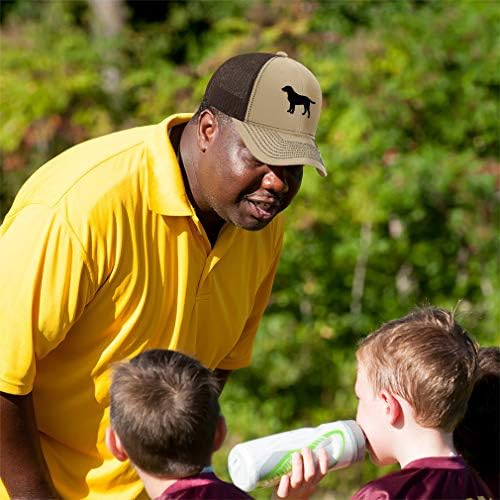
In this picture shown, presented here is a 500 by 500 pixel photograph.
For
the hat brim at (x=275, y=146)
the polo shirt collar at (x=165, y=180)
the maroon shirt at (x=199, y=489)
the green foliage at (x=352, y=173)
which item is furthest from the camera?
the green foliage at (x=352, y=173)

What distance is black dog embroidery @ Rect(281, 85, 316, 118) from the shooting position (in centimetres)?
345

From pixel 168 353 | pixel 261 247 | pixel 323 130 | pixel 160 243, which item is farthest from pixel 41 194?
pixel 323 130

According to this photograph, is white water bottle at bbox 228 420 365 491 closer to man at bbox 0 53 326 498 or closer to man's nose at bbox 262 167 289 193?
man at bbox 0 53 326 498

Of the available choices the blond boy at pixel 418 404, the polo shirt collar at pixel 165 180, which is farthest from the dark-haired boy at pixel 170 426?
the polo shirt collar at pixel 165 180

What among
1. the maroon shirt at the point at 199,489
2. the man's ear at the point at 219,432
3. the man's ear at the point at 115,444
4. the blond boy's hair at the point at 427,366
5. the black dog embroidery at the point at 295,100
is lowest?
the maroon shirt at the point at 199,489

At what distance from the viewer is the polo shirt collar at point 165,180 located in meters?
3.42

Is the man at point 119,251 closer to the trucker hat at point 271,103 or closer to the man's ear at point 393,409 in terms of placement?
the trucker hat at point 271,103

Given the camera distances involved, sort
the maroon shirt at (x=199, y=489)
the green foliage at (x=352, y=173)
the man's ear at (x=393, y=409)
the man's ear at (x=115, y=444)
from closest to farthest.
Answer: the maroon shirt at (x=199, y=489) < the man's ear at (x=115, y=444) < the man's ear at (x=393, y=409) < the green foliage at (x=352, y=173)

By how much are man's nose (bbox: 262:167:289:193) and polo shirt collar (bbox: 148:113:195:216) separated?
0.89 ft

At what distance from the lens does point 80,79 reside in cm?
780

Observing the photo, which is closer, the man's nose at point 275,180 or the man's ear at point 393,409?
the man's ear at point 393,409

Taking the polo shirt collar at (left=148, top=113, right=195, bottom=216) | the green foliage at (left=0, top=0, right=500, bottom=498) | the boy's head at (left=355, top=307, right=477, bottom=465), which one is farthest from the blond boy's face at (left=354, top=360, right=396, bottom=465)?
the green foliage at (left=0, top=0, right=500, bottom=498)

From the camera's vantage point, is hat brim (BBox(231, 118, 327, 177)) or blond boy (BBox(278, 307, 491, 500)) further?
hat brim (BBox(231, 118, 327, 177))

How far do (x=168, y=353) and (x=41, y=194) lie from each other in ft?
2.10
